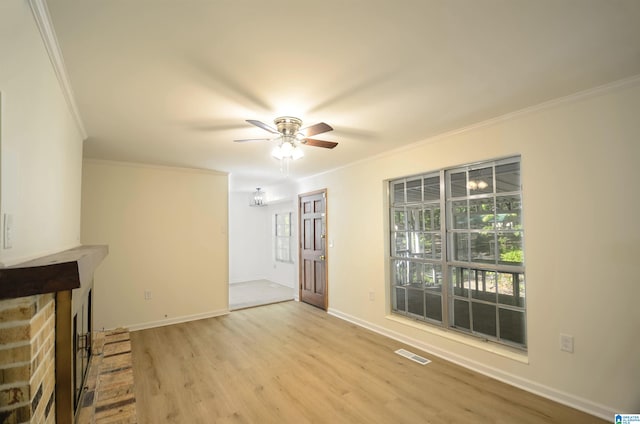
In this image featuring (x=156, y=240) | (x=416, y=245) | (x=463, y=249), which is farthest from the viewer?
(x=156, y=240)

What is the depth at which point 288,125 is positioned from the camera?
2.63 metres

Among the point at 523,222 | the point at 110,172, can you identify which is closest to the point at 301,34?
the point at 523,222

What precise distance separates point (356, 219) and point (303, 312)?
187cm

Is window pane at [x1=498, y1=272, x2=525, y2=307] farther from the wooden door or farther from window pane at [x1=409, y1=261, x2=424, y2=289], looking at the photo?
the wooden door

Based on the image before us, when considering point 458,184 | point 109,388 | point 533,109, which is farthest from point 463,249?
point 109,388

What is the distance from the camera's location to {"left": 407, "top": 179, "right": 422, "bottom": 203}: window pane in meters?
3.75

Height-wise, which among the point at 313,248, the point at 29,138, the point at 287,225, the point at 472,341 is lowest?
the point at 472,341

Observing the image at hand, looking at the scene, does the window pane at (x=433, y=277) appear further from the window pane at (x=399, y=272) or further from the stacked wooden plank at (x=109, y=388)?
the stacked wooden plank at (x=109, y=388)

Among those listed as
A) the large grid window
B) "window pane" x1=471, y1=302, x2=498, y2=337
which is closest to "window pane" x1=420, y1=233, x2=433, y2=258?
the large grid window

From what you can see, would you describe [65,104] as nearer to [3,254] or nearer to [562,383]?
[3,254]

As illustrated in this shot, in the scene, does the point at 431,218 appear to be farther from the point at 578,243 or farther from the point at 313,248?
the point at 313,248

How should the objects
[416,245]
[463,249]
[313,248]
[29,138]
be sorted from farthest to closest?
[313,248] → [416,245] → [463,249] → [29,138]

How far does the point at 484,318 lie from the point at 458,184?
1.43 metres

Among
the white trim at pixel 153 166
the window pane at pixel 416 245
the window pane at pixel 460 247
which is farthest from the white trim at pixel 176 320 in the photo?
the window pane at pixel 460 247
